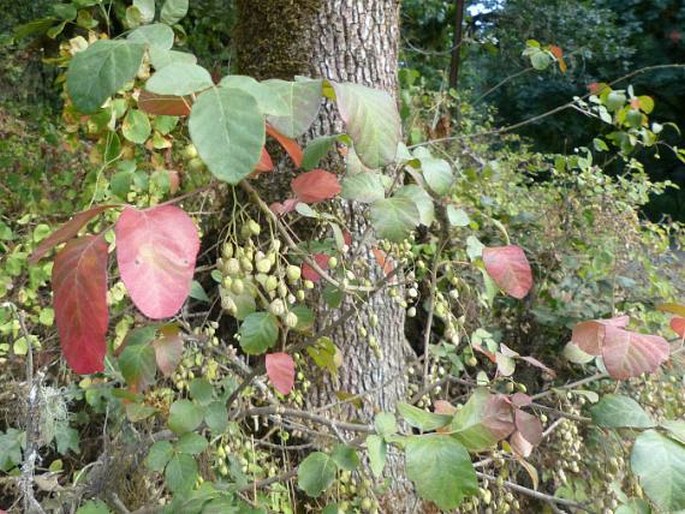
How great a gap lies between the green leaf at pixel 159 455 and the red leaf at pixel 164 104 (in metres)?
0.57

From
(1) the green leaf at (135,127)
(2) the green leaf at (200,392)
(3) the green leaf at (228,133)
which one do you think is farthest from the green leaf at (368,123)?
(1) the green leaf at (135,127)

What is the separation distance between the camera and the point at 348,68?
1.76 m

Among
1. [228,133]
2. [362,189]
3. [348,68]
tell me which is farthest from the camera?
[348,68]

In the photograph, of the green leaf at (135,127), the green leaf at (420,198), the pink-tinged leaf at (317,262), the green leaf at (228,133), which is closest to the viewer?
the green leaf at (228,133)

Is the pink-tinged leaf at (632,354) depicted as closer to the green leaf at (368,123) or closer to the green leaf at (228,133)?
the green leaf at (368,123)

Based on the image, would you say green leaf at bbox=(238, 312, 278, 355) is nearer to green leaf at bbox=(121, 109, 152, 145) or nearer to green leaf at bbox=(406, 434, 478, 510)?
green leaf at bbox=(406, 434, 478, 510)

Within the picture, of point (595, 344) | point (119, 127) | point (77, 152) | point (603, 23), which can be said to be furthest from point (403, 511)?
point (603, 23)

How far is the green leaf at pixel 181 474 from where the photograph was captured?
105cm

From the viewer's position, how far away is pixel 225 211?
189 centimetres

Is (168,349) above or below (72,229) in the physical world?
below

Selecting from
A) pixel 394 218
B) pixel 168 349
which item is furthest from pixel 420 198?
pixel 168 349

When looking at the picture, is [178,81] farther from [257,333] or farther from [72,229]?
[257,333]

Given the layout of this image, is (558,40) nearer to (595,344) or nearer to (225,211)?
(225,211)

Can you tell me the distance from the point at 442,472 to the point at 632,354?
1.06 feet
